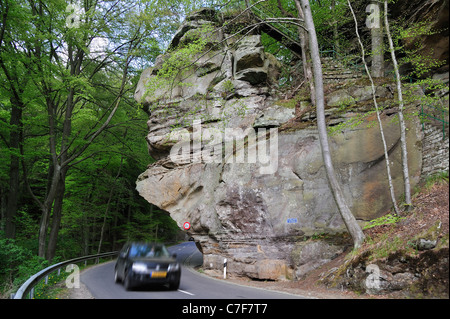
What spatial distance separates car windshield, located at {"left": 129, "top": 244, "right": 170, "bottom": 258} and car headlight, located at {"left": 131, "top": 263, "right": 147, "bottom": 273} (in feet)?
1.81

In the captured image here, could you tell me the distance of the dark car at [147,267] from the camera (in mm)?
7680

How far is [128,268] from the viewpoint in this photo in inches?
316

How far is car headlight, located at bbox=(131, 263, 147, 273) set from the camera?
7692 mm

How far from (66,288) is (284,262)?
26.2ft

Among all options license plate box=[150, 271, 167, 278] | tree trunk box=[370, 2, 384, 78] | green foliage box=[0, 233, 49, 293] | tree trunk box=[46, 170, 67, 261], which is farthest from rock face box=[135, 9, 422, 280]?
green foliage box=[0, 233, 49, 293]

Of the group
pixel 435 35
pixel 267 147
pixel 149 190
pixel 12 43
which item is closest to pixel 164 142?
pixel 149 190

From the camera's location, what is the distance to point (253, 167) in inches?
544

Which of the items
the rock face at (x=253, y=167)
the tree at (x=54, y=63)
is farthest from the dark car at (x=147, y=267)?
the tree at (x=54, y=63)

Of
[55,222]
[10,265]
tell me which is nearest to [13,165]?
[55,222]

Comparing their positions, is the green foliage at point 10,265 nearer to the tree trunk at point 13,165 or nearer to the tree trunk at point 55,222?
the tree trunk at point 55,222

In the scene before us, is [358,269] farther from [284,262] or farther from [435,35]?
[435,35]

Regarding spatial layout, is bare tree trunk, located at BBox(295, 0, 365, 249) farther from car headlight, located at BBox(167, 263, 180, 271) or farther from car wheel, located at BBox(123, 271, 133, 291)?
car wheel, located at BBox(123, 271, 133, 291)
